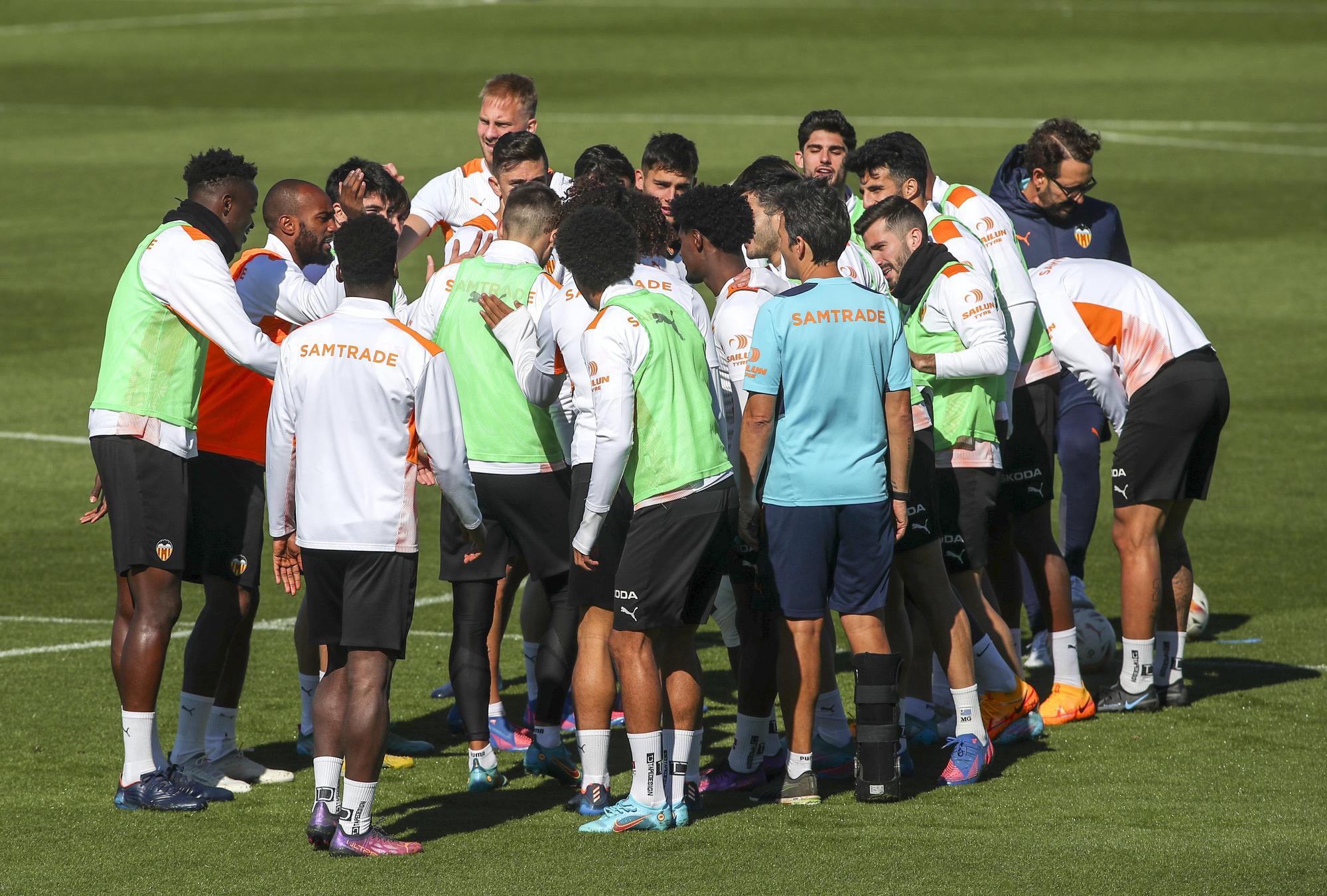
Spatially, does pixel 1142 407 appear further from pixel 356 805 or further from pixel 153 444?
pixel 153 444

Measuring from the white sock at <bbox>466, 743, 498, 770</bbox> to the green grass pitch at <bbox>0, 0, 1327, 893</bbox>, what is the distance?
0.45 ft

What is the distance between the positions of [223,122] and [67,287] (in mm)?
11236

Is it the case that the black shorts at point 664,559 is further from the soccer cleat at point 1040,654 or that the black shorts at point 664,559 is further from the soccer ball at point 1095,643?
the soccer cleat at point 1040,654

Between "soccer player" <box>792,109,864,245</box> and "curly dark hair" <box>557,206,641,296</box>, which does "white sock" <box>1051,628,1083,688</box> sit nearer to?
"soccer player" <box>792,109,864,245</box>

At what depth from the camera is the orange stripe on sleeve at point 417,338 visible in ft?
21.3

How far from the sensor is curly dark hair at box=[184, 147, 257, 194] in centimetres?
744

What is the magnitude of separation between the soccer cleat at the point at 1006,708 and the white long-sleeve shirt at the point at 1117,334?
1398 millimetres

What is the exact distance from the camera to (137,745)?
715 cm

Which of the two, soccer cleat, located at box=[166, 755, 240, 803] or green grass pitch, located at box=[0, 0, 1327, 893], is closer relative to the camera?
green grass pitch, located at box=[0, 0, 1327, 893]

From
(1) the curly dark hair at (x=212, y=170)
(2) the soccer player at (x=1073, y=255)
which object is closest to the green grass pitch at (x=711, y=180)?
(2) the soccer player at (x=1073, y=255)

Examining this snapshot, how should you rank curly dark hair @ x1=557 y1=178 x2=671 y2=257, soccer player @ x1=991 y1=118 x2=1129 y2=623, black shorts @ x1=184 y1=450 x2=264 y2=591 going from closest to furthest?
curly dark hair @ x1=557 y1=178 x2=671 y2=257
black shorts @ x1=184 y1=450 x2=264 y2=591
soccer player @ x1=991 y1=118 x2=1129 y2=623

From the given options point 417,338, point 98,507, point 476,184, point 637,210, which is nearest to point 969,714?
point 637,210

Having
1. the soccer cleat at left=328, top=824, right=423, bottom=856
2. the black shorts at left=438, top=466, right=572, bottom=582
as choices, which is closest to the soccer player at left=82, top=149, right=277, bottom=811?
the soccer cleat at left=328, top=824, right=423, bottom=856

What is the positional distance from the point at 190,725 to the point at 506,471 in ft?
5.34
